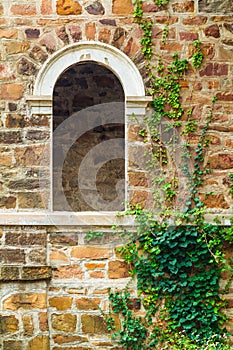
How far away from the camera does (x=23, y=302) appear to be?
19.4 ft

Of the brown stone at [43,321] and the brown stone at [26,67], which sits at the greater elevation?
the brown stone at [26,67]

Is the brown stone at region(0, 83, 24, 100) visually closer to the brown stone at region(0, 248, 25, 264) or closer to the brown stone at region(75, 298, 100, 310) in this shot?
the brown stone at region(0, 248, 25, 264)

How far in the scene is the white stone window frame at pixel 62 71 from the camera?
6016mm

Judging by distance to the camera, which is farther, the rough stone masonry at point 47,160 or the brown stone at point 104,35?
the brown stone at point 104,35

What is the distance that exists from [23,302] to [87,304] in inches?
25.1

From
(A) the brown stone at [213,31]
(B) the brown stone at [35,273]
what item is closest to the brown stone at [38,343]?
(B) the brown stone at [35,273]

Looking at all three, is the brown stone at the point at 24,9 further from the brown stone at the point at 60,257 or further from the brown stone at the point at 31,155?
the brown stone at the point at 60,257

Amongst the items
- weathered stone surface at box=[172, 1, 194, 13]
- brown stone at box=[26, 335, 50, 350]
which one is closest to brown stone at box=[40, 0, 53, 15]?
weathered stone surface at box=[172, 1, 194, 13]

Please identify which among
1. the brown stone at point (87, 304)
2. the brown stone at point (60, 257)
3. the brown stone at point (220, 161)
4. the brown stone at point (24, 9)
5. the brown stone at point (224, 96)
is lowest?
the brown stone at point (87, 304)

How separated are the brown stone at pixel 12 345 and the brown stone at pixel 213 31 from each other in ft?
12.0

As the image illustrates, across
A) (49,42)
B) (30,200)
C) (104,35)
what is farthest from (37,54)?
(30,200)

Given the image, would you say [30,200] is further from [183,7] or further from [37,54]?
[183,7]

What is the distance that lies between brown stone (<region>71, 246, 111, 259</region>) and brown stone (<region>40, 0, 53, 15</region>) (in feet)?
7.91

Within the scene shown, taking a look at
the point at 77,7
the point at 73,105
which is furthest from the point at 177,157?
the point at 73,105
